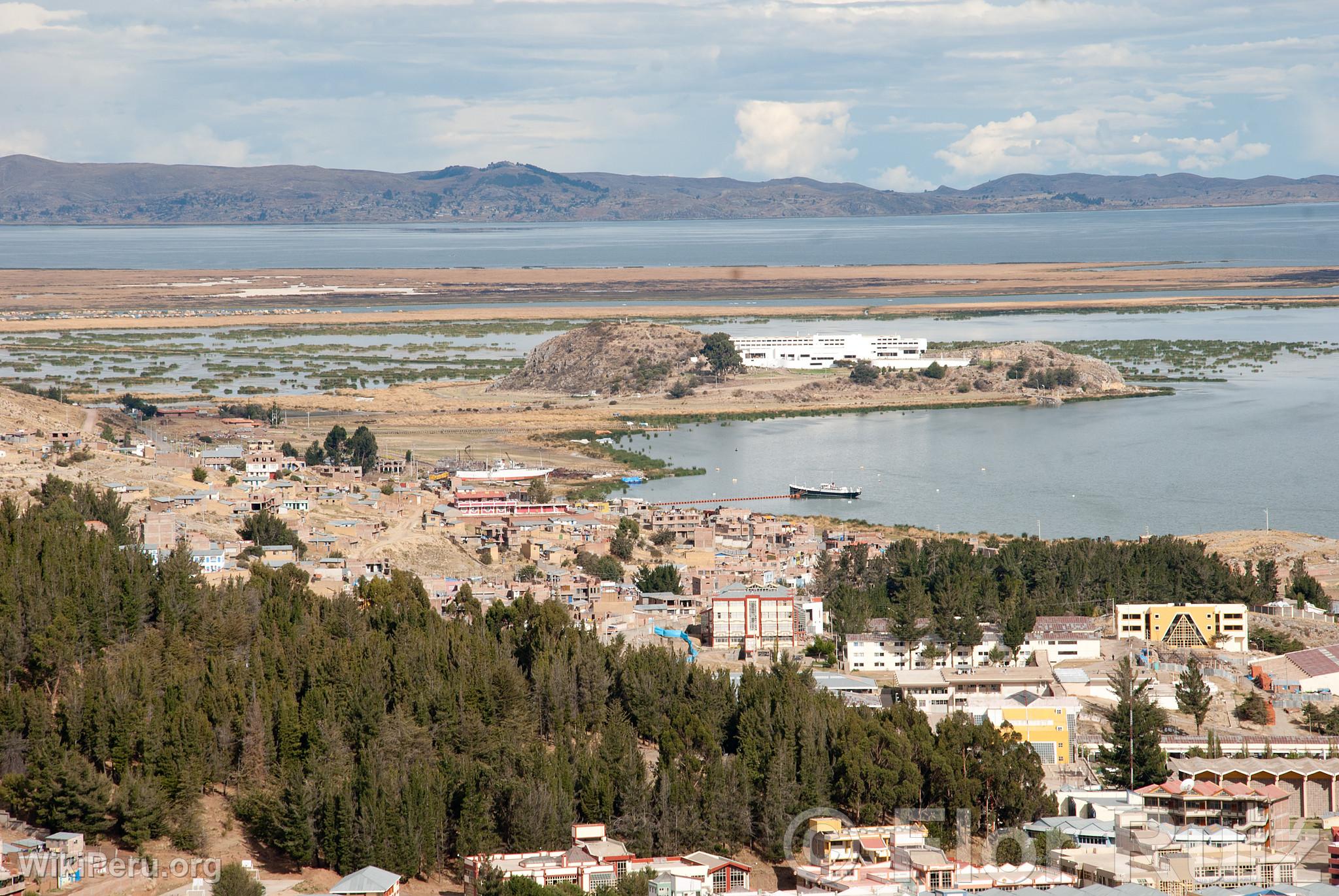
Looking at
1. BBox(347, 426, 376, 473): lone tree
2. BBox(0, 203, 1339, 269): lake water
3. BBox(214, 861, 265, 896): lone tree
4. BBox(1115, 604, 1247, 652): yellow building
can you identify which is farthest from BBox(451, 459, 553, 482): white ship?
BBox(0, 203, 1339, 269): lake water

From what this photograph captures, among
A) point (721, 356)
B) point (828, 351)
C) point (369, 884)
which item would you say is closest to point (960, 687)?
point (369, 884)

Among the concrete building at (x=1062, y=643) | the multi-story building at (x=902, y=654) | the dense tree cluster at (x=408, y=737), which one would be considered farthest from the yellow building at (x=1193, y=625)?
the dense tree cluster at (x=408, y=737)

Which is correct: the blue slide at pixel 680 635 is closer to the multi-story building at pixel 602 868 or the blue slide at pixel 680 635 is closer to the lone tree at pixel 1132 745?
the lone tree at pixel 1132 745

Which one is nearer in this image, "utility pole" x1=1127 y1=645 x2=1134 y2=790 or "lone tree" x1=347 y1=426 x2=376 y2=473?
"utility pole" x1=1127 y1=645 x2=1134 y2=790

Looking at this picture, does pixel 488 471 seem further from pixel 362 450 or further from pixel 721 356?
pixel 721 356

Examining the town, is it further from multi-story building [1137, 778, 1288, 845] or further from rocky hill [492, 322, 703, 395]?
rocky hill [492, 322, 703, 395]

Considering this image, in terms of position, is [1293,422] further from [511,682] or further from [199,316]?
[199,316]
